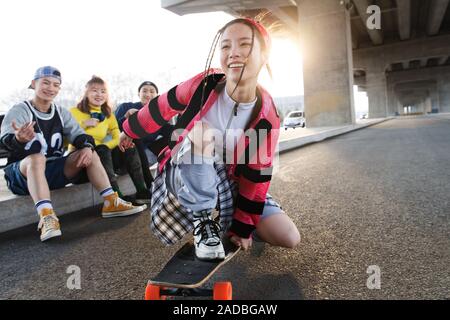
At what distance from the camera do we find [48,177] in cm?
290

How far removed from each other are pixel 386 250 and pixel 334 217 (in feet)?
2.37

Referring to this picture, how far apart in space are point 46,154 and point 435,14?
25961 mm

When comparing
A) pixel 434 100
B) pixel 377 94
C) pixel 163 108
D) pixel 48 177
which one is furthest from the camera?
pixel 434 100

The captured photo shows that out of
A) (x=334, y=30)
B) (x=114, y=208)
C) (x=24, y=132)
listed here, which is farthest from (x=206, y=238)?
(x=334, y=30)

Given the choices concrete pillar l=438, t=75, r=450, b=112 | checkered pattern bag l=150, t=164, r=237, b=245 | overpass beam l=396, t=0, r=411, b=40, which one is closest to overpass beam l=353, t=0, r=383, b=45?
overpass beam l=396, t=0, r=411, b=40

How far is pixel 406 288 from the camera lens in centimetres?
147

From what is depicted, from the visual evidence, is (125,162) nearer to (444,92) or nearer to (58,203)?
(58,203)

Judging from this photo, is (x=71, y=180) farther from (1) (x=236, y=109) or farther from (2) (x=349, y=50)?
(2) (x=349, y=50)

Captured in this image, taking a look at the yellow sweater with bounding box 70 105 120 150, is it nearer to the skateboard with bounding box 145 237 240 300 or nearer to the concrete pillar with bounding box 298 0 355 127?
the skateboard with bounding box 145 237 240 300

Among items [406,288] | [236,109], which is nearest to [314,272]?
[406,288]

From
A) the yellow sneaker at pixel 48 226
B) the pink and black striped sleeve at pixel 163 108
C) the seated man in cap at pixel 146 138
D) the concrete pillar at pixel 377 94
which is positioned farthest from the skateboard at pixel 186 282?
A: the concrete pillar at pixel 377 94

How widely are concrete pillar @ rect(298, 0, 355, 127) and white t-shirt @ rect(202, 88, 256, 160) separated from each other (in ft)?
54.6

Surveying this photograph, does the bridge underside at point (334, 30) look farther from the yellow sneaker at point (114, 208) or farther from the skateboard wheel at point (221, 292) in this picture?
the skateboard wheel at point (221, 292)

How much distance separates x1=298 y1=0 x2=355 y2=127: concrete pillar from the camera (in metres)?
16.5
